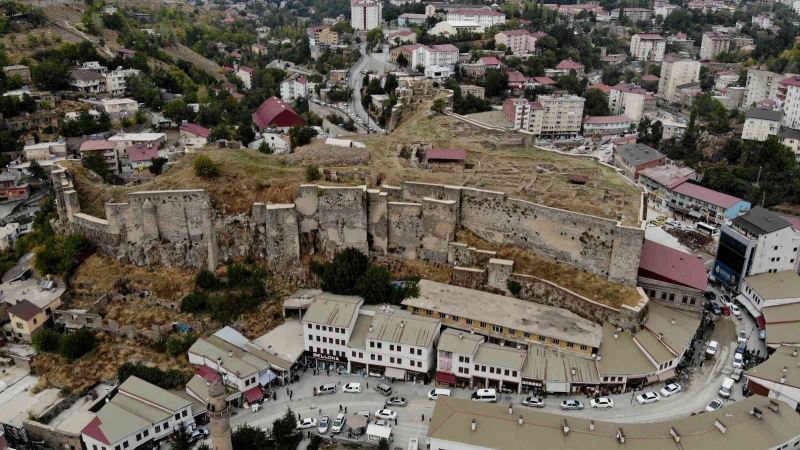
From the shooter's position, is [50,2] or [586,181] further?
[50,2]

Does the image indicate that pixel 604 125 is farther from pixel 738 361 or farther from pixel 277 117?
pixel 738 361

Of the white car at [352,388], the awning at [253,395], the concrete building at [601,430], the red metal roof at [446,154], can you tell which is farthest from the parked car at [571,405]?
the red metal roof at [446,154]

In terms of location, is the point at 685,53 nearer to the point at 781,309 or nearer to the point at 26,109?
the point at 781,309

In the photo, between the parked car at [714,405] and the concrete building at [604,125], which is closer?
the parked car at [714,405]

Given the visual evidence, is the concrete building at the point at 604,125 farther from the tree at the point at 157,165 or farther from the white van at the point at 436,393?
the white van at the point at 436,393

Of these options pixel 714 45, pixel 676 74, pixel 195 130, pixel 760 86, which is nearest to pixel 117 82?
pixel 195 130

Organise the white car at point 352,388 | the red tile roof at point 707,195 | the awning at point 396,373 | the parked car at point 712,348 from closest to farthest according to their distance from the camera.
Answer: the white car at point 352,388 → the awning at point 396,373 → the parked car at point 712,348 → the red tile roof at point 707,195

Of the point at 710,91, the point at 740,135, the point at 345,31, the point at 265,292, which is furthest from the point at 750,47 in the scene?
the point at 265,292
